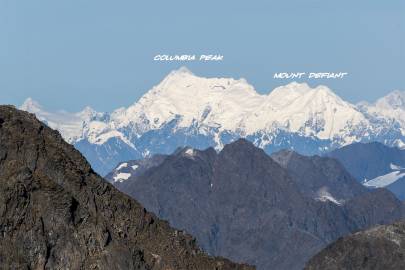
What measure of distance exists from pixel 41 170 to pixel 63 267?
25.7m

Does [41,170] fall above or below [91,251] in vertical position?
above

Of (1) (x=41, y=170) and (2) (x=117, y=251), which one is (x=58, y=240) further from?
(1) (x=41, y=170)

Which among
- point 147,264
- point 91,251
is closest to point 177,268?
point 147,264

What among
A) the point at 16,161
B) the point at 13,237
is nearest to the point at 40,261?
the point at 13,237

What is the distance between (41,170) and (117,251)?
74.0ft

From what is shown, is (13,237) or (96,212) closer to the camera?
(13,237)

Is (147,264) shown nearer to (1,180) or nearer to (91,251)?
(91,251)

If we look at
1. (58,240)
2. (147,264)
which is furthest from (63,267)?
(147,264)

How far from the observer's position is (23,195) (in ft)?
586

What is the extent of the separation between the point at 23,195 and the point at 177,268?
2894 centimetres

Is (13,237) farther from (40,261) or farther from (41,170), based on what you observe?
(41,170)

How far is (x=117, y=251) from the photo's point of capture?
18250cm

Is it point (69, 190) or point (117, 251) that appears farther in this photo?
point (69, 190)

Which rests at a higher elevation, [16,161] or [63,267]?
[16,161]
